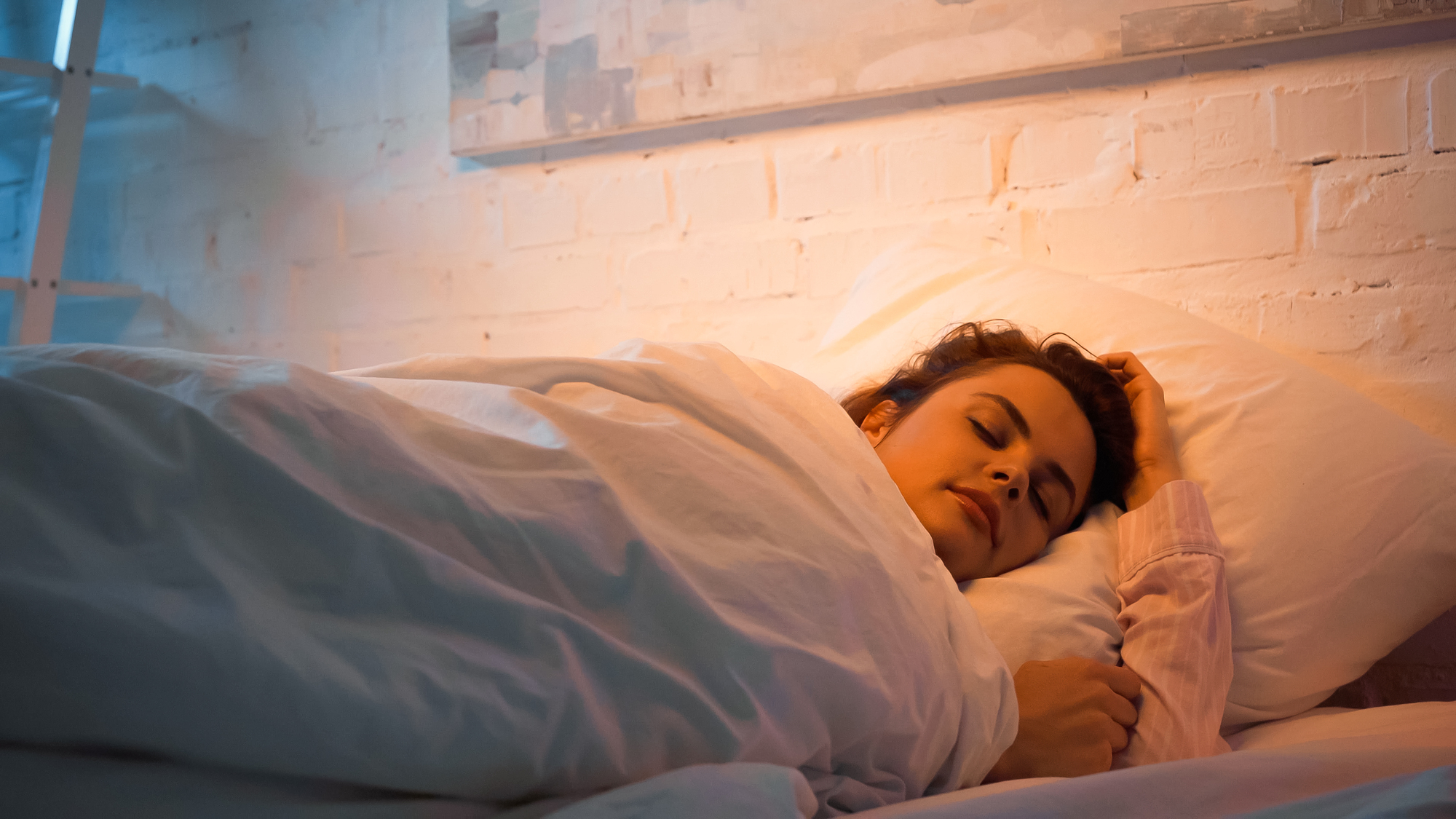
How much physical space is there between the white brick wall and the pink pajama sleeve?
488 millimetres

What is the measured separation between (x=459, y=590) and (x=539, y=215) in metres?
1.24

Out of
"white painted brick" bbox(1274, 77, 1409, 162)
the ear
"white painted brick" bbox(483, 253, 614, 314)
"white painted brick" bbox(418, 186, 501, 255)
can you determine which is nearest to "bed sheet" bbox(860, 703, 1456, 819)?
the ear

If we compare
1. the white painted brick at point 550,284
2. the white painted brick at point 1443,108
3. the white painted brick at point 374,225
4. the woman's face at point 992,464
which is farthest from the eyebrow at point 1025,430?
the white painted brick at point 374,225

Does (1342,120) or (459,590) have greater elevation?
(1342,120)

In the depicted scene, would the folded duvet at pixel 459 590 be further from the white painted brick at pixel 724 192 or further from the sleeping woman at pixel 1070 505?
the white painted brick at pixel 724 192

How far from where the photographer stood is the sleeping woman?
28.0 inches

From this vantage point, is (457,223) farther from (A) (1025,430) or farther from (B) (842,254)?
(A) (1025,430)

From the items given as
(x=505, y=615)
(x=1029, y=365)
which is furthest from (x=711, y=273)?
(x=505, y=615)

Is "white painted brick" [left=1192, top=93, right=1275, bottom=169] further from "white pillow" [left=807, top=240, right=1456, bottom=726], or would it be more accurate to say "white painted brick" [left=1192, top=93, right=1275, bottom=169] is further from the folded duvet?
the folded duvet

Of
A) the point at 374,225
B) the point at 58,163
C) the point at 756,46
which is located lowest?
the point at 374,225

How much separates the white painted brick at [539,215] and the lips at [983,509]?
0.95m

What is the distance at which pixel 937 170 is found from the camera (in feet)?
4.40

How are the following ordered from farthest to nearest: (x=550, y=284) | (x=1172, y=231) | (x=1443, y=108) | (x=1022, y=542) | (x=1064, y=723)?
(x=550, y=284), (x=1172, y=231), (x=1443, y=108), (x=1022, y=542), (x=1064, y=723)

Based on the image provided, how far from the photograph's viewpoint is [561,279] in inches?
61.9
